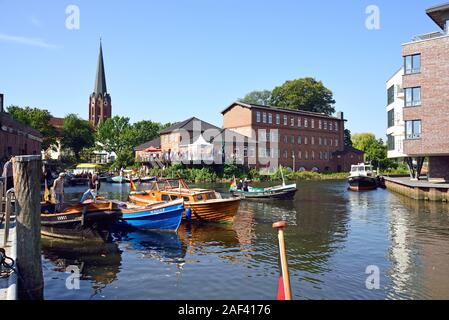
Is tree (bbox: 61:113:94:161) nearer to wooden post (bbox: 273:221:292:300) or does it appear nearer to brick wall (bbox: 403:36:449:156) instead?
brick wall (bbox: 403:36:449:156)

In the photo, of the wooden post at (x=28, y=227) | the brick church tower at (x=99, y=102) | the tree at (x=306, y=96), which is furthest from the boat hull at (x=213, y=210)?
the brick church tower at (x=99, y=102)

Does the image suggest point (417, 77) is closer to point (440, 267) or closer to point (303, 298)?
point (440, 267)

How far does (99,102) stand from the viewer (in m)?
124

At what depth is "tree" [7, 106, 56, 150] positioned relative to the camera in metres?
78.7

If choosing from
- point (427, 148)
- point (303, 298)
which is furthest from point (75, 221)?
point (427, 148)

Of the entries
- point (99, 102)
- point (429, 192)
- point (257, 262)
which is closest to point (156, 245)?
point (257, 262)

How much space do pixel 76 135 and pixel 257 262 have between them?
9523cm

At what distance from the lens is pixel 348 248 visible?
53.9 ft

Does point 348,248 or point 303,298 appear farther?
point 348,248

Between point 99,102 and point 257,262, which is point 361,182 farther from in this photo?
point 99,102

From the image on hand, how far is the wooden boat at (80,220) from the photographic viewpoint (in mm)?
15962

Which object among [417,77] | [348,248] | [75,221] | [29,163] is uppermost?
[417,77]

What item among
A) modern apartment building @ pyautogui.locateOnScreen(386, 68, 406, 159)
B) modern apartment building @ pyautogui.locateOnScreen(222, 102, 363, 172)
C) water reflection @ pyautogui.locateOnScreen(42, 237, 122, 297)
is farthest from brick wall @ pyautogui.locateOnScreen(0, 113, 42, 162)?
modern apartment building @ pyautogui.locateOnScreen(386, 68, 406, 159)

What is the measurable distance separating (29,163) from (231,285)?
250 inches
